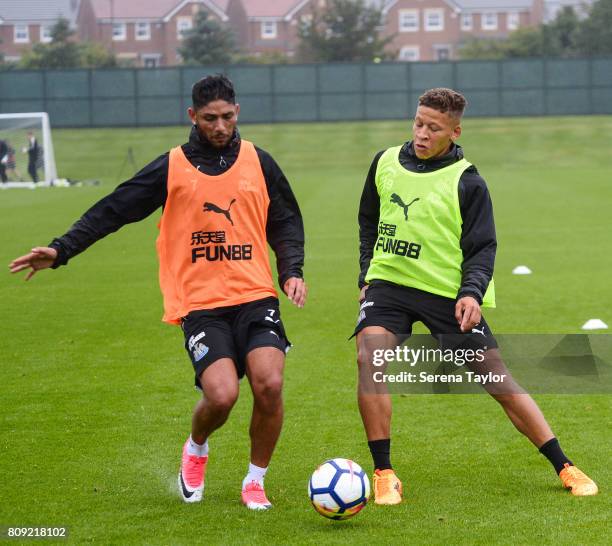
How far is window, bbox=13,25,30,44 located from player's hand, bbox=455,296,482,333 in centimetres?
11093

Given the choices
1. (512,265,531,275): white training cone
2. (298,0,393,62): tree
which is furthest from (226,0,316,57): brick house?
(512,265,531,275): white training cone

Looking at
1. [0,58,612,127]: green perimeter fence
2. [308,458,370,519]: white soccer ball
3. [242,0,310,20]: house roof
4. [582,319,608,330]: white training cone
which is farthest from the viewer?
[242,0,310,20]: house roof

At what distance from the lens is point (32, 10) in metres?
112

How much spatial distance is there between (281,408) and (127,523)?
0.92 metres

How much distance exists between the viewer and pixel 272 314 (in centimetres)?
595

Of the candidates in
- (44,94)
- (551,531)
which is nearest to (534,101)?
(44,94)

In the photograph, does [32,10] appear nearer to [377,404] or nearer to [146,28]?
[146,28]

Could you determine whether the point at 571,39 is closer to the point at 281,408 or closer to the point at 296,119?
the point at 296,119

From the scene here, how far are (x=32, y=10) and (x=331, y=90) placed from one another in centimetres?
5775

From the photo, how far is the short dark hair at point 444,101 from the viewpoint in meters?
5.98

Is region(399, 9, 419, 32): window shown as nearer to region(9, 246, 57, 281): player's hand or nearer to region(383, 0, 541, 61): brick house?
region(383, 0, 541, 61): brick house

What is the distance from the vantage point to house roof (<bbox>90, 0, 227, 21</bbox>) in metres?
111

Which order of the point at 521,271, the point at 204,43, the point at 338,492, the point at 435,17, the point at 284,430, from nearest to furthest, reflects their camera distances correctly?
1. the point at 338,492
2. the point at 284,430
3. the point at 521,271
4. the point at 204,43
5. the point at 435,17

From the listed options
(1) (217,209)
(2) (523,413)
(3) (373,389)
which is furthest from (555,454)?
(1) (217,209)
